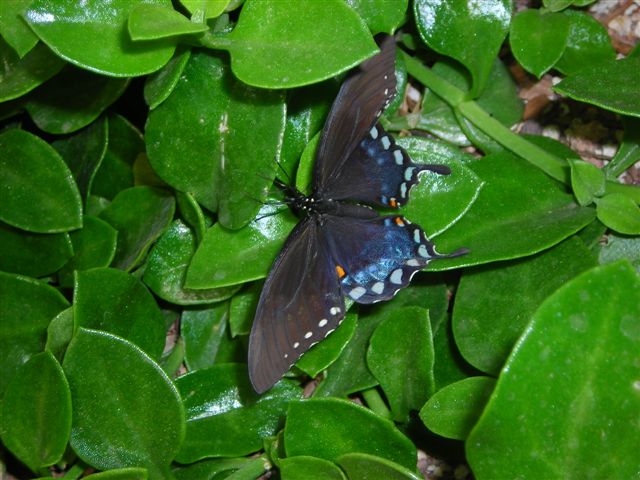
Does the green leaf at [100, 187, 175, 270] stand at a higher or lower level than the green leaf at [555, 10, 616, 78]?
lower

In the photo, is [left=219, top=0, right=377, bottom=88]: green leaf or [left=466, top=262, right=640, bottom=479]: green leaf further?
[left=219, top=0, right=377, bottom=88]: green leaf

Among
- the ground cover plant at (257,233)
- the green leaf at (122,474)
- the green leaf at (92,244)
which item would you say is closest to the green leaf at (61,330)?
the ground cover plant at (257,233)

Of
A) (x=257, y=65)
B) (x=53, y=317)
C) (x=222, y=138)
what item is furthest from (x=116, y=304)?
(x=257, y=65)

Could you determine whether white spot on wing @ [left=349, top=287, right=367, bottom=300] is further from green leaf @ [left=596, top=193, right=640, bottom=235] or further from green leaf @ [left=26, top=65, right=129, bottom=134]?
green leaf @ [left=26, top=65, right=129, bottom=134]

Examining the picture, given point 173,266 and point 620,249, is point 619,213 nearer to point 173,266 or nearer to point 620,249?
point 620,249

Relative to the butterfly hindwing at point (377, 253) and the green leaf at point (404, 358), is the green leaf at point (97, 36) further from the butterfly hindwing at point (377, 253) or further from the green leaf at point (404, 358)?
the green leaf at point (404, 358)

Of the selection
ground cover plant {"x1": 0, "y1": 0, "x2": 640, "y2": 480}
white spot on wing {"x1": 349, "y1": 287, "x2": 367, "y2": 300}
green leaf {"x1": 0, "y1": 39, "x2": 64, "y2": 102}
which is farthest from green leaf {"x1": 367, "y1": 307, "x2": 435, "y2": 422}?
green leaf {"x1": 0, "y1": 39, "x2": 64, "y2": 102}
